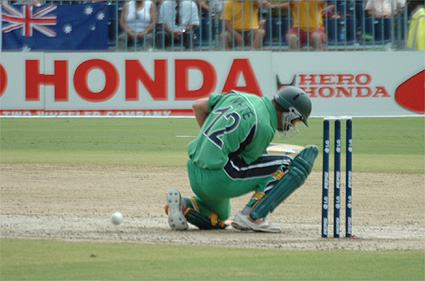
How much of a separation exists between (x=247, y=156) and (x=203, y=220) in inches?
31.7

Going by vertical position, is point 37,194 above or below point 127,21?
below

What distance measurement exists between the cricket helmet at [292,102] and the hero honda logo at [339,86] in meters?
11.4

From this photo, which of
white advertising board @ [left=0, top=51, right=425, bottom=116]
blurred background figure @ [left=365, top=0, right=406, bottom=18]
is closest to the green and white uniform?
white advertising board @ [left=0, top=51, right=425, bottom=116]

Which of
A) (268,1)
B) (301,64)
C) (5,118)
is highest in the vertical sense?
(268,1)

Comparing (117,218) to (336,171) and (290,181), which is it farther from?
(336,171)

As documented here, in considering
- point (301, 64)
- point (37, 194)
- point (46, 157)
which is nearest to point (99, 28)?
point (301, 64)

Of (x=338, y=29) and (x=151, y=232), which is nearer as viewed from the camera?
(x=151, y=232)

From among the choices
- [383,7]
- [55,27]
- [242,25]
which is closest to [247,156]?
[242,25]

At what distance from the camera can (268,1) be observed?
19.0 m

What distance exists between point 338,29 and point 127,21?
5.13 meters

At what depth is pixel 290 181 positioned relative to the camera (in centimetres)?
690

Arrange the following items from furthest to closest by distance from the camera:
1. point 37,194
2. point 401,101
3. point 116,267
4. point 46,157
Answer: point 401,101, point 46,157, point 37,194, point 116,267

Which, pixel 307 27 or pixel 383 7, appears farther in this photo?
pixel 383 7

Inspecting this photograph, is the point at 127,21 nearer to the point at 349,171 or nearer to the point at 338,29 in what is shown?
the point at 338,29
